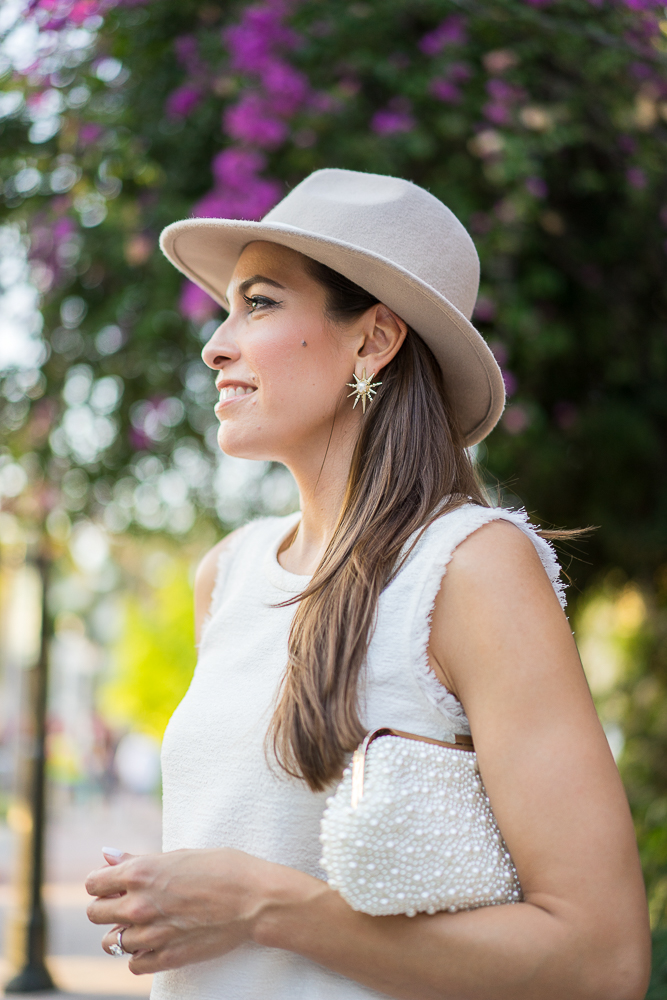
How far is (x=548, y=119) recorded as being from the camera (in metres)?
3.60

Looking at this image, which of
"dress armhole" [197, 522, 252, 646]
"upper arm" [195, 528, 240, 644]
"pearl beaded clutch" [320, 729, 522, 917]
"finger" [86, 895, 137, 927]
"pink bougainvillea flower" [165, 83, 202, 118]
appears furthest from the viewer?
"pink bougainvillea flower" [165, 83, 202, 118]

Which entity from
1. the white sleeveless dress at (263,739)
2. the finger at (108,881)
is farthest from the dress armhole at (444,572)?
the finger at (108,881)

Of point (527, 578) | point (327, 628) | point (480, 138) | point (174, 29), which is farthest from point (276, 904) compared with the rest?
point (174, 29)

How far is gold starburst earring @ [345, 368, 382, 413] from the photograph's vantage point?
5.77ft

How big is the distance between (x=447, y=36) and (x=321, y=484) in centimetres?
264

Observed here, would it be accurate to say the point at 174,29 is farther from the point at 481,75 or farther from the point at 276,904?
the point at 276,904

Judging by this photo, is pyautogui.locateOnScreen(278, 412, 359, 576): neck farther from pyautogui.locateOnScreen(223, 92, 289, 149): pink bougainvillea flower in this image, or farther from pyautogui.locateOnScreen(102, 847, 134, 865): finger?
pyautogui.locateOnScreen(223, 92, 289, 149): pink bougainvillea flower

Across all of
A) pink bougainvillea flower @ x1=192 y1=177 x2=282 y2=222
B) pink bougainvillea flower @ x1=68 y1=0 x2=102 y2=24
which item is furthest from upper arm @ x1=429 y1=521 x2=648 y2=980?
pink bougainvillea flower @ x1=68 y1=0 x2=102 y2=24

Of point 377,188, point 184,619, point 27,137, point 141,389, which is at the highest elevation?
point 377,188

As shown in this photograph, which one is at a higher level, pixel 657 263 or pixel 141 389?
pixel 657 263

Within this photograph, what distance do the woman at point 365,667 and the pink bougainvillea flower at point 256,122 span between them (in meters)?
1.91

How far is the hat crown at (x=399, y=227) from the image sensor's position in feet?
5.57

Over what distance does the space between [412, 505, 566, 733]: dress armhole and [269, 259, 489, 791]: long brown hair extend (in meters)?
0.06

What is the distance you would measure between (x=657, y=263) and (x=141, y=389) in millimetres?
2564
